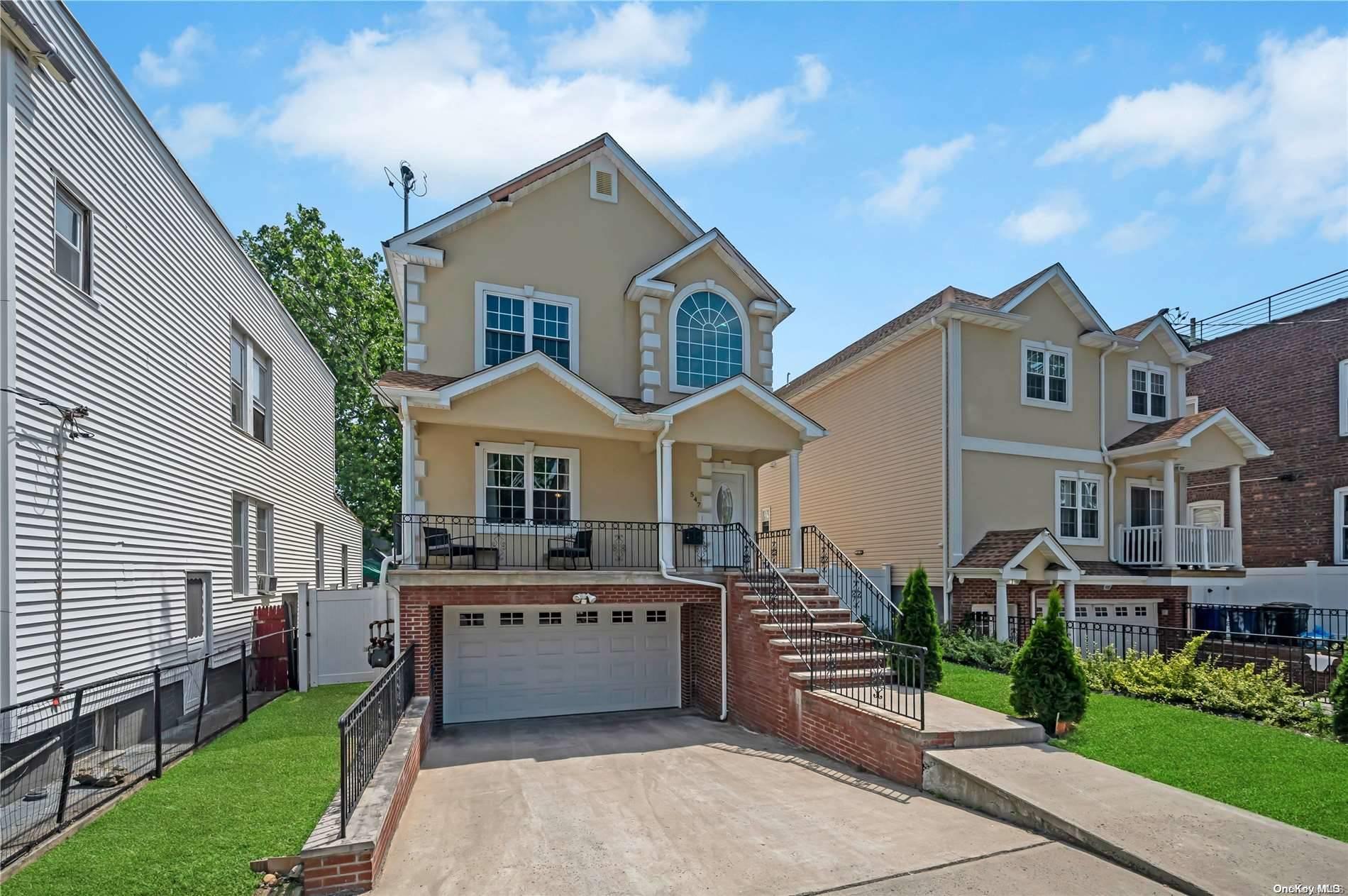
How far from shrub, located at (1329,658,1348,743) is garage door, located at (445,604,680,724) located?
902 centimetres

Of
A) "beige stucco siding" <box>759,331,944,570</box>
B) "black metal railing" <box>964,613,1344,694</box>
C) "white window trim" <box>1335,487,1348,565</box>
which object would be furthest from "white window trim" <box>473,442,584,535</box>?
"white window trim" <box>1335,487,1348,565</box>

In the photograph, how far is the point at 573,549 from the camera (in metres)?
12.6

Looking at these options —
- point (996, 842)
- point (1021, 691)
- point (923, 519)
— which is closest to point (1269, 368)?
point (923, 519)

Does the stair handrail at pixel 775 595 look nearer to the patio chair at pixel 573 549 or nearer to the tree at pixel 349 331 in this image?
the patio chair at pixel 573 549

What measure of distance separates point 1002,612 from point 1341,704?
653 centimetres

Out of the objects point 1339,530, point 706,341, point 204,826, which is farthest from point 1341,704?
point 1339,530

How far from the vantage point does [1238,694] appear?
10.0 m

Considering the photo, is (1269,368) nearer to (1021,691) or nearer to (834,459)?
(834,459)

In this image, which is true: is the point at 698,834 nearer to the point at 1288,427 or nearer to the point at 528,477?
the point at 528,477

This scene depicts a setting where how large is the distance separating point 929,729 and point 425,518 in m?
8.18

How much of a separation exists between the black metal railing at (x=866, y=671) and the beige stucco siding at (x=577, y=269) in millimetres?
5706

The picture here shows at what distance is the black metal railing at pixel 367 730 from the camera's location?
5695 millimetres

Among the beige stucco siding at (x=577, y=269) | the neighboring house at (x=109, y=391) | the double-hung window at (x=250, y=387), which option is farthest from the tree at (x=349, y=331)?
the beige stucco siding at (x=577, y=269)

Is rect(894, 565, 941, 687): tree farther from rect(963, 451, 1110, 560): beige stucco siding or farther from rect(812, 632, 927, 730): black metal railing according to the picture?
rect(963, 451, 1110, 560): beige stucco siding
